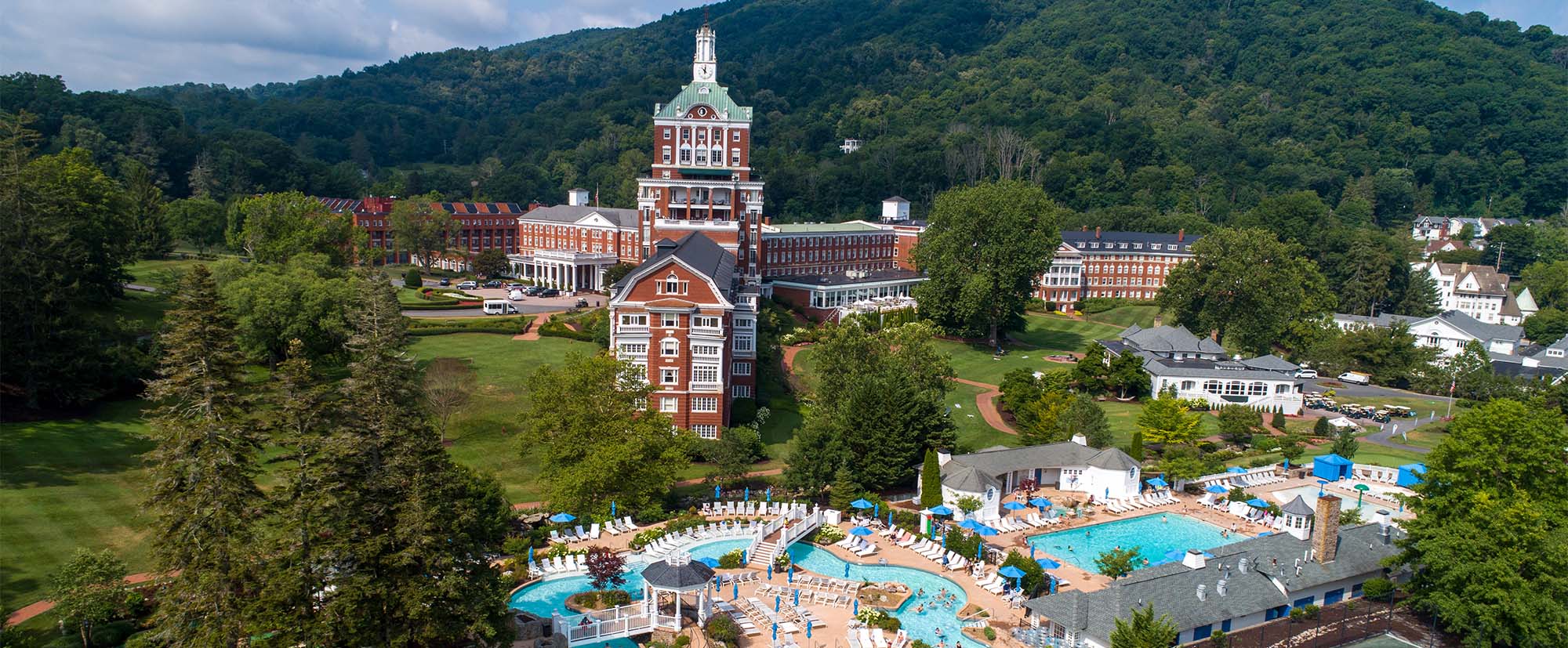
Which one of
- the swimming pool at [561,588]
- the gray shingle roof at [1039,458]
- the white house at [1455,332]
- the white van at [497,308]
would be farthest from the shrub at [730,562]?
the white house at [1455,332]

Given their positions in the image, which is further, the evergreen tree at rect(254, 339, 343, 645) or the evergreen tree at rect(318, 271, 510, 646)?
the evergreen tree at rect(318, 271, 510, 646)

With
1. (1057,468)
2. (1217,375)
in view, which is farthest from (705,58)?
(1057,468)

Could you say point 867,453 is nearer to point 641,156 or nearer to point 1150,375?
point 1150,375

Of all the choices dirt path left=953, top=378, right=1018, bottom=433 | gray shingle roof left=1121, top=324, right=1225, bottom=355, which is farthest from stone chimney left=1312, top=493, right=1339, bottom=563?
gray shingle roof left=1121, top=324, right=1225, bottom=355

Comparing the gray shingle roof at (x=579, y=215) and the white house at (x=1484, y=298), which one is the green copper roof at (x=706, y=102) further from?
the white house at (x=1484, y=298)

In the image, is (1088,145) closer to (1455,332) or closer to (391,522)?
(1455,332)

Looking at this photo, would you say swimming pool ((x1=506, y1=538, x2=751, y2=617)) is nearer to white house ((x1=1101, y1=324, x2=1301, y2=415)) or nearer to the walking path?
the walking path
